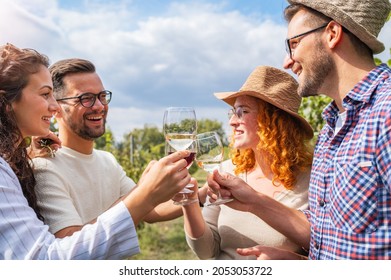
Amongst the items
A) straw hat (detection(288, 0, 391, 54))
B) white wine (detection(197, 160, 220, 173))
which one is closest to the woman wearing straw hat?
white wine (detection(197, 160, 220, 173))

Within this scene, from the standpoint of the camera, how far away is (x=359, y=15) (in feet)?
7.95

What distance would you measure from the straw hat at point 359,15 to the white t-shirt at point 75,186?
70.4 inches

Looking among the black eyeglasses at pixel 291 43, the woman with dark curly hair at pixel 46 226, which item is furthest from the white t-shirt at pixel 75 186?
the black eyeglasses at pixel 291 43

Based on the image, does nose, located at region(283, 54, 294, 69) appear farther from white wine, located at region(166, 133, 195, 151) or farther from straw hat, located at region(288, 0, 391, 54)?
white wine, located at region(166, 133, 195, 151)

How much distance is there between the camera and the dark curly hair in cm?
227

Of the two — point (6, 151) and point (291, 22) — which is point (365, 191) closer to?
point (291, 22)

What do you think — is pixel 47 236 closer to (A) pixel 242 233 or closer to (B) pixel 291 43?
(A) pixel 242 233

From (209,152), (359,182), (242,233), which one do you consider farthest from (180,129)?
(242,233)

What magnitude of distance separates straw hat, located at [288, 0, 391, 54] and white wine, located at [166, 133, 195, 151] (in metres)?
1.07

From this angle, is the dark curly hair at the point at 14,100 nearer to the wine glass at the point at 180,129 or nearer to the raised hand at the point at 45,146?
the raised hand at the point at 45,146

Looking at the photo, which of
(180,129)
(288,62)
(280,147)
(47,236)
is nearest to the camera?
(47,236)

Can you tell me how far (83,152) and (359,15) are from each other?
1998mm

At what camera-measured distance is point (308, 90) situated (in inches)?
102

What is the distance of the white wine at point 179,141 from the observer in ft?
7.56
